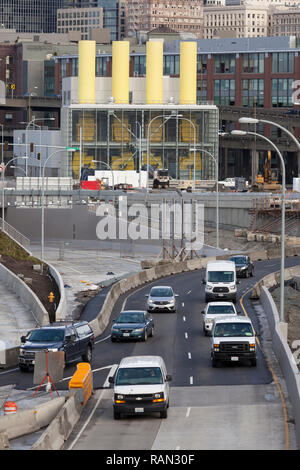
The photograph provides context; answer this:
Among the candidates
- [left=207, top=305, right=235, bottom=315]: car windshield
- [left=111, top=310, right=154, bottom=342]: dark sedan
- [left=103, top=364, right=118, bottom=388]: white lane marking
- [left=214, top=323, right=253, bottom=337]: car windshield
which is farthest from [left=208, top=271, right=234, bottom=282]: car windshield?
[left=103, top=364, right=118, bottom=388]: white lane marking

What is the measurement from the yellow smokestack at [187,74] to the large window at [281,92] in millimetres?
27813

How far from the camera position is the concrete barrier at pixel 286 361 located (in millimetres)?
32138

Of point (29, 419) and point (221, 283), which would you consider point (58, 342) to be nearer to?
point (29, 419)

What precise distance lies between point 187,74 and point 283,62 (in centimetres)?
3014

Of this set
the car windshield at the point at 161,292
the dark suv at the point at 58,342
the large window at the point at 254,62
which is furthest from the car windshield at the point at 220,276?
the large window at the point at 254,62

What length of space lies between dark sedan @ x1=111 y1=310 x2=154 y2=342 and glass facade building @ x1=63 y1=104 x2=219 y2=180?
96697 millimetres

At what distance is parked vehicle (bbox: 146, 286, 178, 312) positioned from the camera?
197 feet

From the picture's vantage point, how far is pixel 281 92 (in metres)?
176

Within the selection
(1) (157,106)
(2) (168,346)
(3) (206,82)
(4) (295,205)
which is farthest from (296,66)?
(2) (168,346)

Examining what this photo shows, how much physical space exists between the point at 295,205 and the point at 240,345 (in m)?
75.3

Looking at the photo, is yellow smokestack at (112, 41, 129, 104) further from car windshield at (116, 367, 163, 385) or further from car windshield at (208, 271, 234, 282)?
car windshield at (116, 367, 163, 385)

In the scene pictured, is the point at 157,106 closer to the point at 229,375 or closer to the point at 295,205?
the point at 295,205

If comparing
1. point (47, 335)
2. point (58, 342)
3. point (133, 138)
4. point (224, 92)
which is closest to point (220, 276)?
point (47, 335)

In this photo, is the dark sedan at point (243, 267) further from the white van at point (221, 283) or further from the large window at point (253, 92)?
the large window at point (253, 92)
